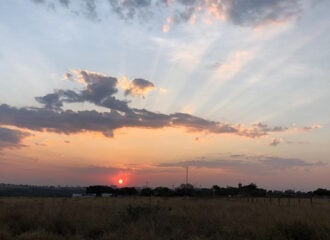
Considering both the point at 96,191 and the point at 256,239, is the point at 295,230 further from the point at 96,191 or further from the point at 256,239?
the point at 96,191

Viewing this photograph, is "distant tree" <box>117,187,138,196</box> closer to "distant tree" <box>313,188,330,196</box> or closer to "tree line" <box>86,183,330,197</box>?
"tree line" <box>86,183,330,197</box>

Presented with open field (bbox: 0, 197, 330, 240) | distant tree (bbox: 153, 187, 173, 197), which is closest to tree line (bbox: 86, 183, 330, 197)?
distant tree (bbox: 153, 187, 173, 197)

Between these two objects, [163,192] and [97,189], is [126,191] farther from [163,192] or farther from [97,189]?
[163,192]

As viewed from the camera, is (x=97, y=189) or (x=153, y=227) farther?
(x=97, y=189)

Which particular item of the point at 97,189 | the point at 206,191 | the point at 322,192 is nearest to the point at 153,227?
the point at 206,191

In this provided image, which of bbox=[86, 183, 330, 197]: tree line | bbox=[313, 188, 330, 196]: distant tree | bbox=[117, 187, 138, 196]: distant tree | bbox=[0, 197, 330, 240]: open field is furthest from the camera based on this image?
bbox=[117, 187, 138, 196]: distant tree

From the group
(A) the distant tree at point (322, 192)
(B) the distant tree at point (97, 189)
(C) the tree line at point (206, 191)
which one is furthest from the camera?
(B) the distant tree at point (97, 189)

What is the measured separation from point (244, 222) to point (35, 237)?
9.44 m

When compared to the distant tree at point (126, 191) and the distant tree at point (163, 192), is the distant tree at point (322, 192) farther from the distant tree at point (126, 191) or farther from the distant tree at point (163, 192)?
the distant tree at point (126, 191)

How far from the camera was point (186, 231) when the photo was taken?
19922 mm

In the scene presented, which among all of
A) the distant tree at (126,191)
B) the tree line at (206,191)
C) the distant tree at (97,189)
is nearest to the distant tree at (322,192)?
the tree line at (206,191)

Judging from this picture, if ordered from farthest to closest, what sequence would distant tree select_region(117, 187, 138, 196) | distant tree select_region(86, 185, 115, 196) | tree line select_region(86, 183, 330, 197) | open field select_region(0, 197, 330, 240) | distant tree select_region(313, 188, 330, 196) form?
distant tree select_region(86, 185, 115, 196), distant tree select_region(117, 187, 138, 196), distant tree select_region(313, 188, 330, 196), tree line select_region(86, 183, 330, 197), open field select_region(0, 197, 330, 240)

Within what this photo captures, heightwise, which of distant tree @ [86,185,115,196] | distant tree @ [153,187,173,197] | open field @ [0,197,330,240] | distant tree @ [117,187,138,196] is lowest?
open field @ [0,197,330,240]

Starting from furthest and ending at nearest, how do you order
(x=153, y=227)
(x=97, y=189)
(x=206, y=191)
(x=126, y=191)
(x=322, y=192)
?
(x=97, y=189) < (x=126, y=191) < (x=322, y=192) < (x=206, y=191) < (x=153, y=227)
